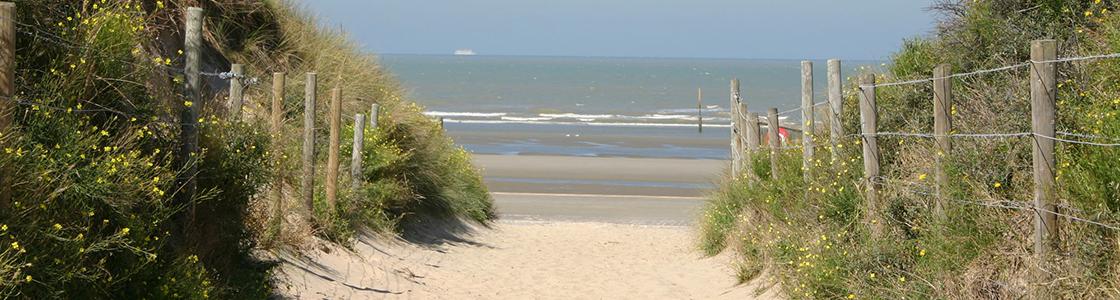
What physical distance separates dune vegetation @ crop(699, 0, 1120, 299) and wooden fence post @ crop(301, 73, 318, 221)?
160 inches

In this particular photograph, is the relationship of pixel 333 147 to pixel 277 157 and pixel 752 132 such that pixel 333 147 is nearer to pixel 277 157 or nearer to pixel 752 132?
pixel 277 157

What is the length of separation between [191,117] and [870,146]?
4562mm

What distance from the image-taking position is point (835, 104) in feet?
31.9

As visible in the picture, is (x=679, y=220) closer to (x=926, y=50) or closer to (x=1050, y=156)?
(x=926, y=50)

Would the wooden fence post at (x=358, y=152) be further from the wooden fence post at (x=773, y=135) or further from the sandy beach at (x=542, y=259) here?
the wooden fence post at (x=773, y=135)

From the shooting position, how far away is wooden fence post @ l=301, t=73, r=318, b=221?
11.2 m

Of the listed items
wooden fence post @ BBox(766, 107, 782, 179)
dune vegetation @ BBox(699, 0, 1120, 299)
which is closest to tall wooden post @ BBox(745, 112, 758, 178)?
wooden fence post @ BBox(766, 107, 782, 179)

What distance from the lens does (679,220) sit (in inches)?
827

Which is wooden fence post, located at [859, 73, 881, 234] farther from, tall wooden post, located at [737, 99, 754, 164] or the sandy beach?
tall wooden post, located at [737, 99, 754, 164]

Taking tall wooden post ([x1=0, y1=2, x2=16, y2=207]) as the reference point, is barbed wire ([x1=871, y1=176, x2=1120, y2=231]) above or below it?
below

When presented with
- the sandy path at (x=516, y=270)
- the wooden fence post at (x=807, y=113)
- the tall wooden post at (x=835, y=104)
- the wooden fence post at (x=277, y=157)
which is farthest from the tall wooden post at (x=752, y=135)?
the wooden fence post at (x=277, y=157)

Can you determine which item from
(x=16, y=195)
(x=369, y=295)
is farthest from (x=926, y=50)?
(x=16, y=195)

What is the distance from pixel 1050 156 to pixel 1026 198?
25.0 inches

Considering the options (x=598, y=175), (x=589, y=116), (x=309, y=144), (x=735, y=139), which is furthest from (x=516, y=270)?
(x=589, y=116)
